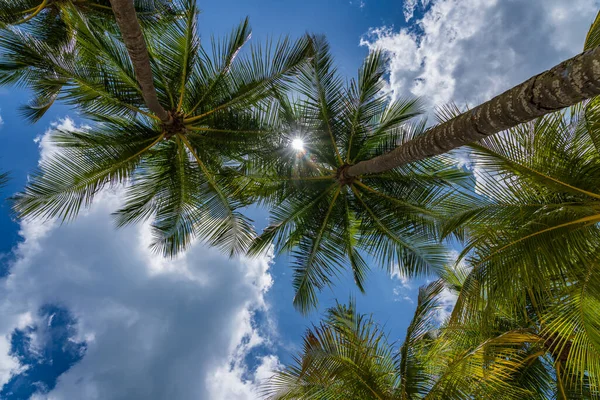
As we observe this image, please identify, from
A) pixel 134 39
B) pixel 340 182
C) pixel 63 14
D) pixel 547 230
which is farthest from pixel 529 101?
pixel 63 14

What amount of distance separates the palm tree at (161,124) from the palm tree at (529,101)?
4.62 m

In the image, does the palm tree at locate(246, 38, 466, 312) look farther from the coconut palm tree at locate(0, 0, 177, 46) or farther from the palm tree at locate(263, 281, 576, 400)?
the coconut palm tree at locate(0, 0, 177, 46)

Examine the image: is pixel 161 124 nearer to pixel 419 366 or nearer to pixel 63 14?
pixel 63 14

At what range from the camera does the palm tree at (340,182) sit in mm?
8398

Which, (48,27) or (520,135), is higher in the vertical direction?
(48,27)

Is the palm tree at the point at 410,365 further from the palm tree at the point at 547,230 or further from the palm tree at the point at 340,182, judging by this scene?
the palm tree at the point at 340,182

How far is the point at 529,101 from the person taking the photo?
3.03 meters

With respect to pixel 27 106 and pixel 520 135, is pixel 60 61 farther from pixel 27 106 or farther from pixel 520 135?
pixel 520 135

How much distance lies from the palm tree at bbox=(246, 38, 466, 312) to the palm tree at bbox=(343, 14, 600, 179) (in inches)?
153

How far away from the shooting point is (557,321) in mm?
5062

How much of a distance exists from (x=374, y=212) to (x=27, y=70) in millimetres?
8242

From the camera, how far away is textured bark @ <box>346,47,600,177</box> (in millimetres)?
2596

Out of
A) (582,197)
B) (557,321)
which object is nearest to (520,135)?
(582,197)

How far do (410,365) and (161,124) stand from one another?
6786 mm
